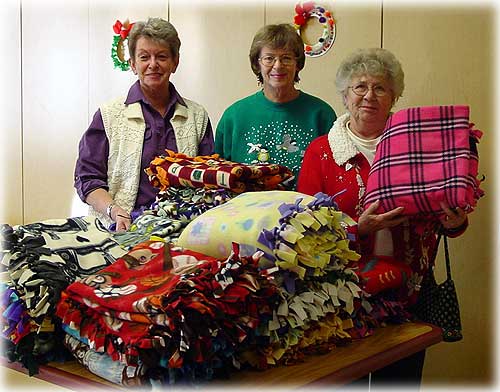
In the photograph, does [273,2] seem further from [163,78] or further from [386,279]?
[386,279]

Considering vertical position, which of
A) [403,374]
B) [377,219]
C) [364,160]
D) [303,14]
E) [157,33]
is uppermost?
[303,14]

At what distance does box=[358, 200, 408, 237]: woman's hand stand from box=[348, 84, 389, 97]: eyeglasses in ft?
1.22

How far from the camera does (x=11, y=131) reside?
16.1 feet

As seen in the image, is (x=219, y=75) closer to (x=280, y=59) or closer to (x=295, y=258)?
(x=280, y=59)

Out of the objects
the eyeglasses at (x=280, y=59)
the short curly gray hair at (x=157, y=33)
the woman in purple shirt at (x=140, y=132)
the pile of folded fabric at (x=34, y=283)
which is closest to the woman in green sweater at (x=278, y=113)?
the eyeglasses at (x=280, y=59)

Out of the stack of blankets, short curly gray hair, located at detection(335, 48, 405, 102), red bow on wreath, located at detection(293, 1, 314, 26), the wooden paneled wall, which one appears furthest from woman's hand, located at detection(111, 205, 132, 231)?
red bow on wreath, located at detection(293, 1, 314, 26)

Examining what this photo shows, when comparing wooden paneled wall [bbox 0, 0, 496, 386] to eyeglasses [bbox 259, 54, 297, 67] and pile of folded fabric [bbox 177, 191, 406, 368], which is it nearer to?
eyeglasses [bbox 259, 54, 297, 67]

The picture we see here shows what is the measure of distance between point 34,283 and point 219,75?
7.90 feet

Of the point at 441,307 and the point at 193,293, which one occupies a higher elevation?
the point at 193,293

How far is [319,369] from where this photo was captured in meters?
1.42

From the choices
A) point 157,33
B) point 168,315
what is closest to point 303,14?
point 157,33

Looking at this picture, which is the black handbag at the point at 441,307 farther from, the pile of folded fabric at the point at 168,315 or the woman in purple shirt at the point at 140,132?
the woman in purple shirt at the point at 140,132

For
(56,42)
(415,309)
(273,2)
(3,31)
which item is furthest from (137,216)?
(3,31)

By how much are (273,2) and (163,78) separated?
4.29 feet
